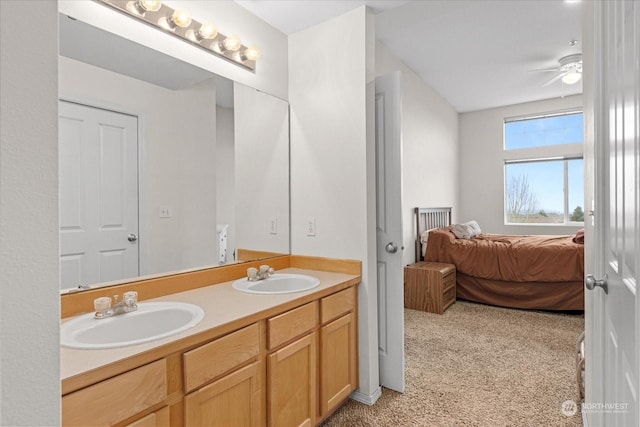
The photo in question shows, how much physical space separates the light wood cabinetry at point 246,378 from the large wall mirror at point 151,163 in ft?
2.10

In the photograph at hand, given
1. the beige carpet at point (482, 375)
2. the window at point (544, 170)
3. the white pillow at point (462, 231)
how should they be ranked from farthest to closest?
the window at point (544, 170)
the white pillow at point (462, 231)
the beige carpet at point (482, 375)

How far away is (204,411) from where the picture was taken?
115 cm

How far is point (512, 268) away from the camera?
149 inches

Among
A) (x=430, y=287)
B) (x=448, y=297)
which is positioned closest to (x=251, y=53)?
(x=430, y=287)

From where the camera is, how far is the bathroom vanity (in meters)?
0.92

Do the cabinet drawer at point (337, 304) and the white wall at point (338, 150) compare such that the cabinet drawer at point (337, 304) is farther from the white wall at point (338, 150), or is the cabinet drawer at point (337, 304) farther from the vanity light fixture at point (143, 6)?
the vanity light fixture at point (143, 6)

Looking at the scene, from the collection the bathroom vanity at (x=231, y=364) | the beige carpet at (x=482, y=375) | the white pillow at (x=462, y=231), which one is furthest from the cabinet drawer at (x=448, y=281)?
the bathroom vanity at (x=231, y=364)

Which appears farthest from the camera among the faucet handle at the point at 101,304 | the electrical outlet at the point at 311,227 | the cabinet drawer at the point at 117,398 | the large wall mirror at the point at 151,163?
the electrical outlet at the point at 311,227

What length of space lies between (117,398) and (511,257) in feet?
13.0

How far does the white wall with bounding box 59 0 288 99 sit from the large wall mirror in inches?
1.6

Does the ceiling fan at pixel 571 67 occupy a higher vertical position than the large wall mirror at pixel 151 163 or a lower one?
higher

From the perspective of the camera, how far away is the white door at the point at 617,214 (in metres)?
0.69

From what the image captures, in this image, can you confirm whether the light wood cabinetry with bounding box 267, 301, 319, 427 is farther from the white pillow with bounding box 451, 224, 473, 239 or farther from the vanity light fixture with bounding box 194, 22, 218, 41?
the white pillow with bounding box 451, 224, 473, 239

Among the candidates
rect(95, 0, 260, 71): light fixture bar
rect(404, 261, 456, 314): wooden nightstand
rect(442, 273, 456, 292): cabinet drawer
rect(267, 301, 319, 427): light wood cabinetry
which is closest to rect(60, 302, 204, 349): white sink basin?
rect(267, 301, 319, 427): light wood cabinetry
